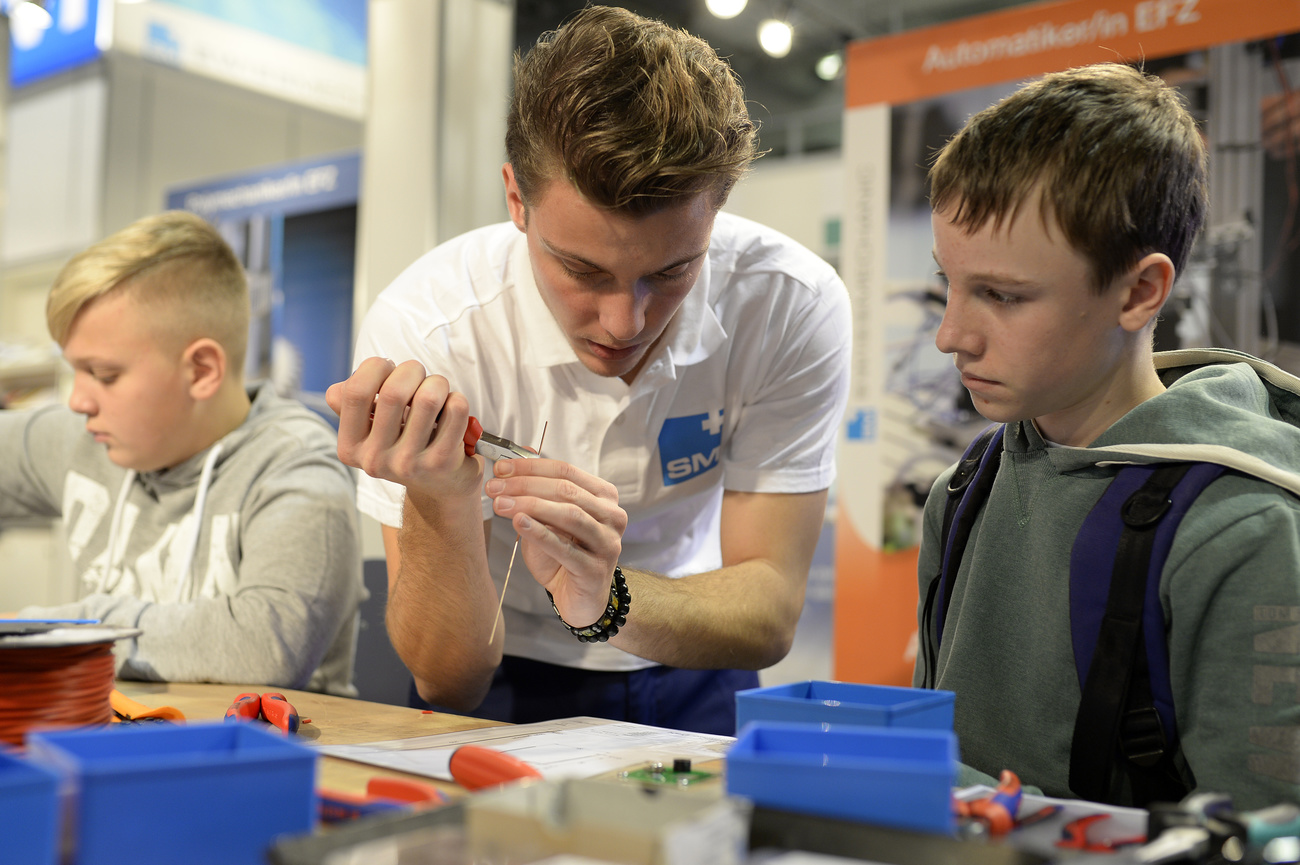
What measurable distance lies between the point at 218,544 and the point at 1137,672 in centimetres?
143

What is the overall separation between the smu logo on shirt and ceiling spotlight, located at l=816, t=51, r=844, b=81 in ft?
20.4

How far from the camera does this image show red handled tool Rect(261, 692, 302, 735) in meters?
1.10

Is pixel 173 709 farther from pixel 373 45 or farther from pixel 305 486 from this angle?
pixel 373 45

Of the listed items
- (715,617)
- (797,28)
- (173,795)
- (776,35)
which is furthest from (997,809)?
(797,28)

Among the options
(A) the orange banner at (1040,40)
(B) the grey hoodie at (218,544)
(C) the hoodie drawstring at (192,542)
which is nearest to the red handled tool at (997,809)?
(B) the grey hoodie at (218,544)

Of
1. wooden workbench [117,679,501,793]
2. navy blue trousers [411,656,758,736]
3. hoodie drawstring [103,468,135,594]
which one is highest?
hoodie drawstring [103,468,135,594]

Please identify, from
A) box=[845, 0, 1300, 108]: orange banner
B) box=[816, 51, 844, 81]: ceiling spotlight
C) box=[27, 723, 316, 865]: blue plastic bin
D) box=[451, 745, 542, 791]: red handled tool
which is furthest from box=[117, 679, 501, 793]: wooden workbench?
box=[816, 51, 844, 81]: ceiling spotlight

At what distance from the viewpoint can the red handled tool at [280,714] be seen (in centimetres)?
110

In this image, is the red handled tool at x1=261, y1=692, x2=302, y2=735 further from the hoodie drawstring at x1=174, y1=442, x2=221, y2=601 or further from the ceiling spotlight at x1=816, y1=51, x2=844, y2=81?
the ceiling spotlight at x1=816, y1=51, x2=844, y2=81

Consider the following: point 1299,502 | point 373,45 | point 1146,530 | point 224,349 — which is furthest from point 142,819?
point 373,45

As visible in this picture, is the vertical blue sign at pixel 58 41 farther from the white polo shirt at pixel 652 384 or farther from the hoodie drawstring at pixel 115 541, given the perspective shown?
the white polo shirt at pixel 652 384

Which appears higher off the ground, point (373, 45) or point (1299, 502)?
point (373, 45)

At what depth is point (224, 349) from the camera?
6.48ft

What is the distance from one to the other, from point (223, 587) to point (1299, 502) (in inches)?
61.4
